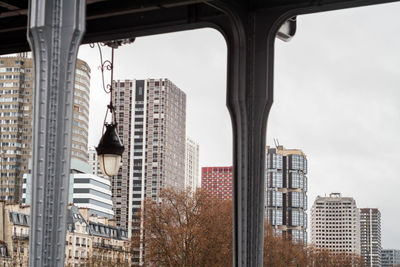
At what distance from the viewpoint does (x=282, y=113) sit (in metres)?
162

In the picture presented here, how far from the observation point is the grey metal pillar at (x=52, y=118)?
6484 mm

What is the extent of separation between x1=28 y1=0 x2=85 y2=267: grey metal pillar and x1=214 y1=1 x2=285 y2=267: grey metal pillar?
10.8ft

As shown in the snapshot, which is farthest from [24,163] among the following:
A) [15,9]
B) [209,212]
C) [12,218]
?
[15,9]

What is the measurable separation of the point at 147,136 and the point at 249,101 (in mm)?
138917

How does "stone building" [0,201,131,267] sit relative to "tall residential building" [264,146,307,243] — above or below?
below

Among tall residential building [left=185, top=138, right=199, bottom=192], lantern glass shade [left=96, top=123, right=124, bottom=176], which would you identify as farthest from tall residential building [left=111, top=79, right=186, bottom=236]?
lantern glass shade [left=96, top=123, right=124, bottom=176]

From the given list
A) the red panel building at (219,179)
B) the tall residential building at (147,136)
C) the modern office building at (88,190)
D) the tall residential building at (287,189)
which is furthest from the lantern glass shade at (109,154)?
the red panel building at (219,179)

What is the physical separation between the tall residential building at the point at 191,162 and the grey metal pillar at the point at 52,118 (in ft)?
509

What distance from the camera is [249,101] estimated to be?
9.88m

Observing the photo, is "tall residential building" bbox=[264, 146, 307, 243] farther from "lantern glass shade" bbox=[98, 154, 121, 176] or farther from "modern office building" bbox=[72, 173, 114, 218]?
"lantern glass shade" bbox=[98, 154, 121, 176]

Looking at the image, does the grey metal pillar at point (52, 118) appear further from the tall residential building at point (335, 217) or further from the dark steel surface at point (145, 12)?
the tall residential building at point (335, 217)

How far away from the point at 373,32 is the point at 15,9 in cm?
18507

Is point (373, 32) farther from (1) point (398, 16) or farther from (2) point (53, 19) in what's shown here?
(2) point (53, 19)

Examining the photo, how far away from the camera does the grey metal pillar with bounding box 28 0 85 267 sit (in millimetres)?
6484
